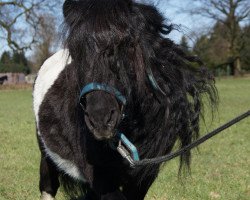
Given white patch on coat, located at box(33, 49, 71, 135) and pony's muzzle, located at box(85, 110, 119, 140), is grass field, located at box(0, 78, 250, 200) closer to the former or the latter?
white patch on coat, located at box(33, 49, 71, 135)

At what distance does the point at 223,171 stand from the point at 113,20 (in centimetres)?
401

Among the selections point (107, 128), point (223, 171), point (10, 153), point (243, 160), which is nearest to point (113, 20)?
point (107, 128)

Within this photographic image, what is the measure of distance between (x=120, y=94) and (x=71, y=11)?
0.82 meters

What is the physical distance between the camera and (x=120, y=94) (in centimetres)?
278

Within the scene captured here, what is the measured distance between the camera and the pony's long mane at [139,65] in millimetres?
2861

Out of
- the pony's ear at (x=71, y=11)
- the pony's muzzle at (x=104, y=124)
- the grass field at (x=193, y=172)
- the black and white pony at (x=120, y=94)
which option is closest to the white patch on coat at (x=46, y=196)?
the grass field at (x=193, y=172)

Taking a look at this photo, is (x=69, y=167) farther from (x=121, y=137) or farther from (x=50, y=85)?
(x=121, y=137)

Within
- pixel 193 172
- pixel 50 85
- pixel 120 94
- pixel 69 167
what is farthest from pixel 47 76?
pixel 193 172

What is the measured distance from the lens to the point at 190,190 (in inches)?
211

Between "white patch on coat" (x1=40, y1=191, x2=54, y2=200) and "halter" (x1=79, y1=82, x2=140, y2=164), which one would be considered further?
"white patch on coat" (x1=40, y1=191, x2=54, y2=200)

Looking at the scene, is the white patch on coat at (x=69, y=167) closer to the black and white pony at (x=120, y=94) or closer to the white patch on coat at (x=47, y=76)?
the black and white pony at (x=120, y=94)

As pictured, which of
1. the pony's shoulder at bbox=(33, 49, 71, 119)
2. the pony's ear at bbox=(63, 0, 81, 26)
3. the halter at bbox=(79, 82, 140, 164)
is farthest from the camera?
the pony's shoulder at bbox=(33, 49, 71, 119)

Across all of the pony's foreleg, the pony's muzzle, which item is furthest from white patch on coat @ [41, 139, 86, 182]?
the pony's muzzle

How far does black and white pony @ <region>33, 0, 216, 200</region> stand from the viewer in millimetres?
2801
